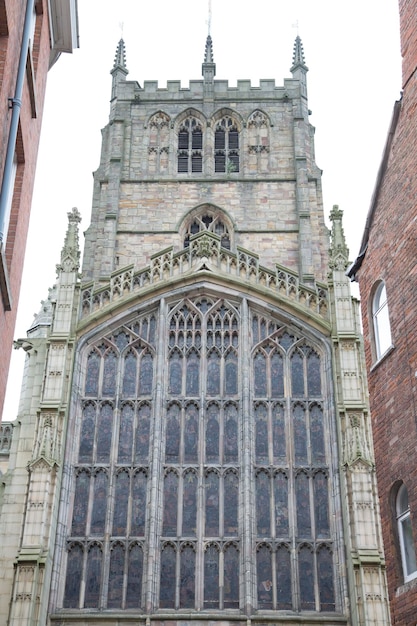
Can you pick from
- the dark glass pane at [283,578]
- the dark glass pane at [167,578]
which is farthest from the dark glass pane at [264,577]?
the dark glass pane at [167,578]

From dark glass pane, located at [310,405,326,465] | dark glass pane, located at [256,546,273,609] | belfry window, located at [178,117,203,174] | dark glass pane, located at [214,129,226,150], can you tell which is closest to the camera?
dark glass pane, located at [256,546,273,609]

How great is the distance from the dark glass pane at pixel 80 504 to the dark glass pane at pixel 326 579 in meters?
5.62

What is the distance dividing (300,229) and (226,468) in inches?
407

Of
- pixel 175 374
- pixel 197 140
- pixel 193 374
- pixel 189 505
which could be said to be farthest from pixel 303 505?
pixel 197 140

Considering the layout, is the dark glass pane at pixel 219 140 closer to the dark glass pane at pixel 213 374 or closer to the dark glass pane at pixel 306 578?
the dark glass pane at pixel 213 374

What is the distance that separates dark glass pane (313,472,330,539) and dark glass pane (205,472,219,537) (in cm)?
237

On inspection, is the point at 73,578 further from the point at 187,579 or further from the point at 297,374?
the point at 297,374

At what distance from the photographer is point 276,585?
19.8 meters

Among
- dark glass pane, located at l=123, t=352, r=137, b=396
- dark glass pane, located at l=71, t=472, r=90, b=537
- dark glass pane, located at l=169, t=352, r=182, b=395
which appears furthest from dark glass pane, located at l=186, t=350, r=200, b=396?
dark glass pane, located at l=71, t=472, r=90, b=537

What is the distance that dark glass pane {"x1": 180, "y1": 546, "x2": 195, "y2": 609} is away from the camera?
19734 millimetres

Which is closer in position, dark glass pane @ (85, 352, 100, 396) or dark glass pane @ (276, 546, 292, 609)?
dark glass pane @ (276, 546, 292, 609)

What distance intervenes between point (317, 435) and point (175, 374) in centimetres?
408

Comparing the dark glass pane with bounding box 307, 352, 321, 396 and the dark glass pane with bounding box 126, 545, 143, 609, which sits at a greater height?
the dark glass pane with bounding box 307, 352, 321, 396

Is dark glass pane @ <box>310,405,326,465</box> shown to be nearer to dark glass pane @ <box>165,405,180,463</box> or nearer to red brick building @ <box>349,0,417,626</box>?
dark glass pane @ <box>165,405,180,463</box>
